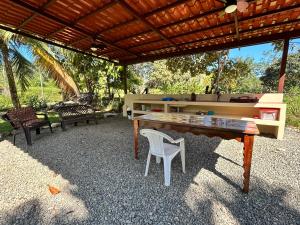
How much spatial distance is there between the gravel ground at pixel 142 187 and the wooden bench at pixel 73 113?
1.75 meters

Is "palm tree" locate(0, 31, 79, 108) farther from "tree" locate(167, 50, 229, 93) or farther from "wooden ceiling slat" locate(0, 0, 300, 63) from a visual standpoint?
"tree" locate(167, 50, 229, 93)

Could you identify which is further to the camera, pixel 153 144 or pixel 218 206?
pixel 153 144

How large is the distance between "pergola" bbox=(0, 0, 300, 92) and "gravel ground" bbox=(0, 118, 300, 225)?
2.77 m

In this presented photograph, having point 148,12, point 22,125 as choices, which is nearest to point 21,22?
point 22,125

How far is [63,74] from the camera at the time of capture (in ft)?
23.7

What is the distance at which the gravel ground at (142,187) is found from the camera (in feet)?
5.78

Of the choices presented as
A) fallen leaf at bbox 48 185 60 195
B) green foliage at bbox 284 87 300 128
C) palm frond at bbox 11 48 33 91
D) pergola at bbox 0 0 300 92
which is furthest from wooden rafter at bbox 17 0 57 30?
green foliage at bbox 284 87 300 128

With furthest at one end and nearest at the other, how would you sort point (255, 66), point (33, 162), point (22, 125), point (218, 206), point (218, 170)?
point (255, 66), point (22, 125), point (33, 162), point (218, 170), point (218, 206)

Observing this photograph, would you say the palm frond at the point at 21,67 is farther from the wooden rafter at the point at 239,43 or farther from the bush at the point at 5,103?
the wooden rafter at the point at 239,43

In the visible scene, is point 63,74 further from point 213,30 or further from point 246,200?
point 246,200

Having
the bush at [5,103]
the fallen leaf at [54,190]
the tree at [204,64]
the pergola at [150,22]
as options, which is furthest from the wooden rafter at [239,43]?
the bush at [5,103]

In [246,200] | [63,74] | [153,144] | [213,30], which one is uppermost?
[213,30]

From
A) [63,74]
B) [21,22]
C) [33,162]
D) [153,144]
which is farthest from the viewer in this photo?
[63,74]

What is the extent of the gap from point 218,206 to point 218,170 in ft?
2.82
